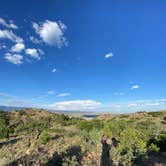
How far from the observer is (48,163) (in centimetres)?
1160

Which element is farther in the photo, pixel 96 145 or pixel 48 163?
pixel 96 145

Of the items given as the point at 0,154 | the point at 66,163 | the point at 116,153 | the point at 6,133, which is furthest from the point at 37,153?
the point at 6,133

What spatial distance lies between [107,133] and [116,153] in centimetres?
687

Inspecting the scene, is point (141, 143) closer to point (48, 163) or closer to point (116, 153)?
point (116, 153)

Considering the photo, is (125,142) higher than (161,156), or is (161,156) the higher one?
(125,142)

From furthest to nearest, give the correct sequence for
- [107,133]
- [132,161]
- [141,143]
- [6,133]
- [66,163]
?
1. [6,133]
2. [107,133]
3. [141,143]
4. [132,161]
5. [66,163]

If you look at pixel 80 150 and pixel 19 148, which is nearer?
pixel 80 150

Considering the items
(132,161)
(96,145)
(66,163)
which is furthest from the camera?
(96,145)

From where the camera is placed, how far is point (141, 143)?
13.8m

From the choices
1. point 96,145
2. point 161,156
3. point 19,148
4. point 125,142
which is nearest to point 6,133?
point 19,148

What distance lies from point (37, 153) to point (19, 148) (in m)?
2.58

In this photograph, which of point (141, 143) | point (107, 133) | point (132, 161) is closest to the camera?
point (132, 161)

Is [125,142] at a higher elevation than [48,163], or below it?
higher

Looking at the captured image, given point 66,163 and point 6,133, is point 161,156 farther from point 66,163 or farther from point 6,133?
point 6,133
